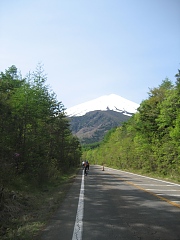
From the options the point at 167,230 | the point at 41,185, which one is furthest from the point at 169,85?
the point at 167,230

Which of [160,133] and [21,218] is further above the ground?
[160,133]

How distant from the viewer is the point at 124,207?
8.67 metres

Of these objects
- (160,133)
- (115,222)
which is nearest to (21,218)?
(115,222)

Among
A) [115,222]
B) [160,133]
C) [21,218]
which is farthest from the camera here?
[160,133]

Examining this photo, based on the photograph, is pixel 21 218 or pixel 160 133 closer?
pixel 21 218

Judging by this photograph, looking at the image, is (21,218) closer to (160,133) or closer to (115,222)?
(115,222)

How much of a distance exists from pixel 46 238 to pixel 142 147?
33.5 m

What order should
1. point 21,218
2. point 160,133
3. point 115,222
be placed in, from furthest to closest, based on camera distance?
point 160,133 → point 21,218 → point 115,222

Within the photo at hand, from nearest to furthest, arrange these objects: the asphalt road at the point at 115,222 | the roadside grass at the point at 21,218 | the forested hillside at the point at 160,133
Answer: the asphalt road at the point at 115,222 → the roadside grass at the point at 21,218 → the forested hillside at the point at 160,133

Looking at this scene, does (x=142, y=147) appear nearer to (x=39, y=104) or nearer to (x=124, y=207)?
(x=39, y=104)

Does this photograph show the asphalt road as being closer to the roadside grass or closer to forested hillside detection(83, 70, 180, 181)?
the roadside grass

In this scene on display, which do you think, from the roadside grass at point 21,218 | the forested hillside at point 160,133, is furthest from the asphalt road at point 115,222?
the forested hillside at point 160,133

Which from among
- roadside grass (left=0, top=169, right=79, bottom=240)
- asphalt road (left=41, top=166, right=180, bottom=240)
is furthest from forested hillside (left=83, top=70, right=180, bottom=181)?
roadside grass (left=0, top=169, right=79, bottom=240)

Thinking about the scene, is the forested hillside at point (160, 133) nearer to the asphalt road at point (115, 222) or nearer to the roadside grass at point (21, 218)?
the asphalt road at point (115, 222)
